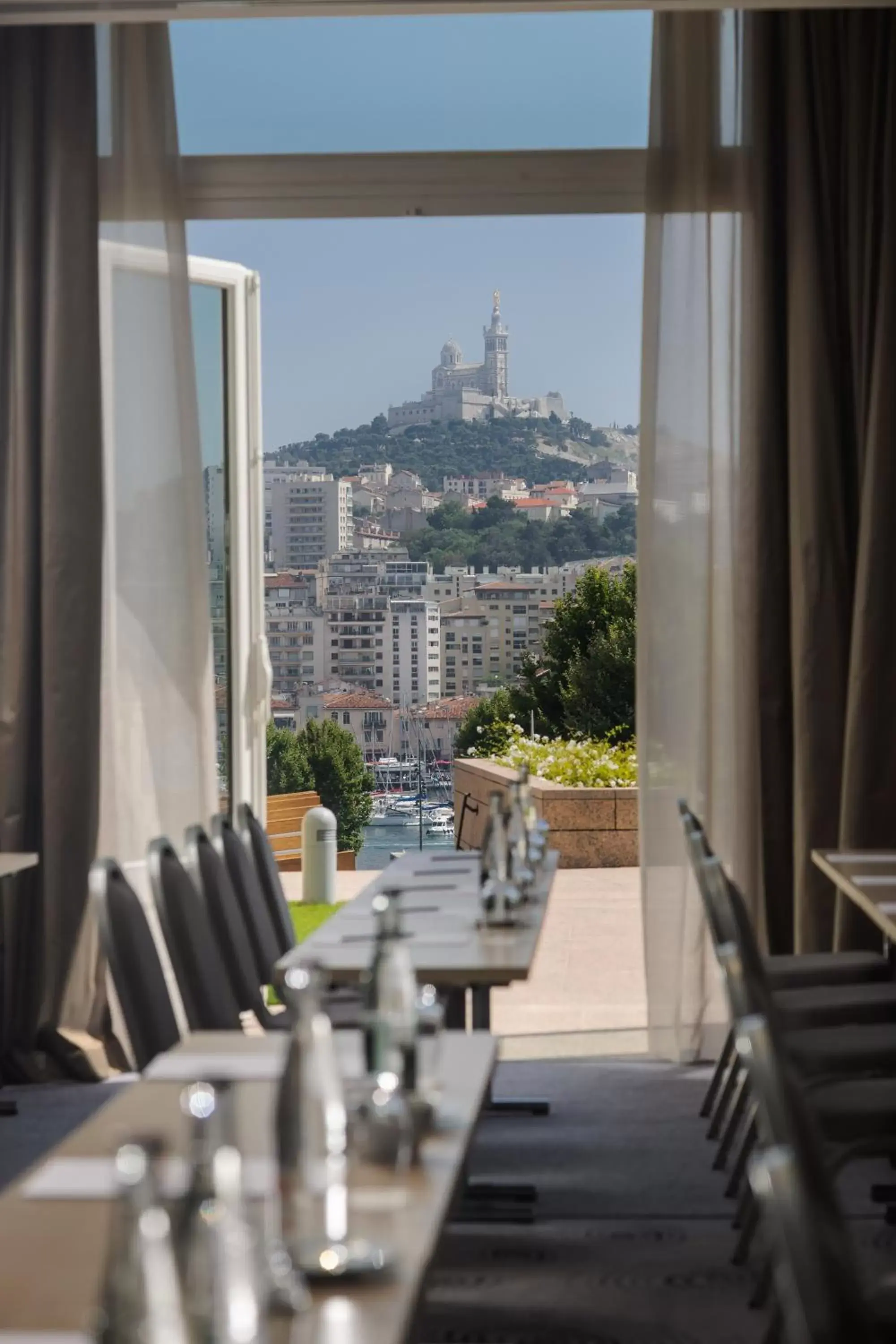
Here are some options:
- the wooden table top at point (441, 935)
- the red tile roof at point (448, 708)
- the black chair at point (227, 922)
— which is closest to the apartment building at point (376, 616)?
the red tile roof at point (448, 708)

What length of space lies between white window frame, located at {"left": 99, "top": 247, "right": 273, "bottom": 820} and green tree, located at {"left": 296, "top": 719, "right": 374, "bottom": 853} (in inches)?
264

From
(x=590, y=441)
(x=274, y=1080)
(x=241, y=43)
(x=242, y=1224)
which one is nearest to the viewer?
(x=242, y=1224)

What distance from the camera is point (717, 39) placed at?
5512 mm

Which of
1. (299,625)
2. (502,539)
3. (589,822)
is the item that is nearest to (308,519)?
(299,625)

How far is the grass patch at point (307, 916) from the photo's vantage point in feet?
28.9

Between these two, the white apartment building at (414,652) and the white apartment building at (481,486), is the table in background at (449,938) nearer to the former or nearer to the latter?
the white apartment building at (414,652)

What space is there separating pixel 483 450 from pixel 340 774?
2.75 meters

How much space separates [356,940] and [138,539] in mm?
2408

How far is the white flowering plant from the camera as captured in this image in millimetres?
9953

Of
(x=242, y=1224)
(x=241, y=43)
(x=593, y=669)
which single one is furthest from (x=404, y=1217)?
(x=593, y=669)

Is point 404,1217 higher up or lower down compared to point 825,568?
lower down

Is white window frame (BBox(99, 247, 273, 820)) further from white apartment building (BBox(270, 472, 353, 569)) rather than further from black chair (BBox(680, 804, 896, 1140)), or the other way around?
white apartment building (BBox(270, 472, 353, 569))

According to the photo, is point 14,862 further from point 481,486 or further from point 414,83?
point 481,486

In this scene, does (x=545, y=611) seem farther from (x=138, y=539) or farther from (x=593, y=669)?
(x=138, y=539)
